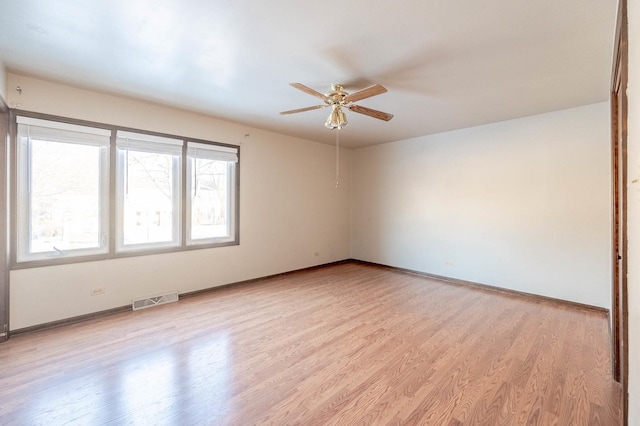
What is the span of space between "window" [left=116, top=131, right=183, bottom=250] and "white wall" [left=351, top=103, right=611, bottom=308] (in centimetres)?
387

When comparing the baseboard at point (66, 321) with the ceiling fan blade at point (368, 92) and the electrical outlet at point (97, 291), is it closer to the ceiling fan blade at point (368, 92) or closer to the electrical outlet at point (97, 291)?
the electrical outlet at point (97, 291)

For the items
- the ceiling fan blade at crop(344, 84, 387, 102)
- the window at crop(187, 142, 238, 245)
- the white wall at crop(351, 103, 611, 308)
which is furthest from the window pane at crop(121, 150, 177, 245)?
the white wall at crop(351, 103, 611, 308)

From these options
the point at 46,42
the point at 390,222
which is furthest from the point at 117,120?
the point at 390,222

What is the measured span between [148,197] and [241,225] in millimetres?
1398

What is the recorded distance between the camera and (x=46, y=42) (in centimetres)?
226

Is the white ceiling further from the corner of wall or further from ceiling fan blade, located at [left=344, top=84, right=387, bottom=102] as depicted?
ceiling fan blade, located at [left=344, top=84, right=387, bottom=102]

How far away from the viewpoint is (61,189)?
3.12 meters

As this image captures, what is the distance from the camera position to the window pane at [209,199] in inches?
164

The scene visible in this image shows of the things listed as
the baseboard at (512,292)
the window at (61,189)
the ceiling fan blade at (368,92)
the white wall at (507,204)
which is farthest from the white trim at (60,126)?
the baseboard at (512,292)

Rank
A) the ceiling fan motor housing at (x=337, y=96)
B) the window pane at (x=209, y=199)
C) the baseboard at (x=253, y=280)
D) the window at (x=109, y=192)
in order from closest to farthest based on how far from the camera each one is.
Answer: the ceiling fan motor housing at (x=337, y=96) → the window at (x=109, y=192) → the baseboard at (x=253, y=280) → the window pane at (x=209, y=199)

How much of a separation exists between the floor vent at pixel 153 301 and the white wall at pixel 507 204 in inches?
156

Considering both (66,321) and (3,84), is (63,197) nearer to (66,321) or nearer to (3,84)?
(3,84)

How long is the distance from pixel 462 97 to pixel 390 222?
2.90 meters

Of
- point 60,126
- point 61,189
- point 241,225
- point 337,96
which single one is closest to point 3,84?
point 60,126
